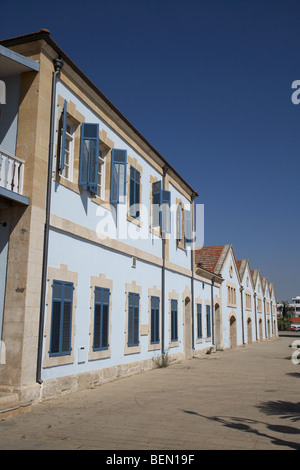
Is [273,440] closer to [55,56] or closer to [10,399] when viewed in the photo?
[10,399]

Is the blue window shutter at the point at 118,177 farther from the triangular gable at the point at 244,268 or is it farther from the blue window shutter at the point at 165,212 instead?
the triangular gable at the point at 244,268

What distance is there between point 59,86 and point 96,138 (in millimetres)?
1481

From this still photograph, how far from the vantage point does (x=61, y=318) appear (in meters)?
8.98

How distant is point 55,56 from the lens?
9312 mm

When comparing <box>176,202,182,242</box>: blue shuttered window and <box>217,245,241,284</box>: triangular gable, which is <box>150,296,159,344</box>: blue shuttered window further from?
<box>217,245,241,284</box>: triangular gable

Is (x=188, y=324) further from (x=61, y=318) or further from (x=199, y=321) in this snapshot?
(x=61, y=318)

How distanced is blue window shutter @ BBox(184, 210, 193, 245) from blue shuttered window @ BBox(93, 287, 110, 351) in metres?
8.08

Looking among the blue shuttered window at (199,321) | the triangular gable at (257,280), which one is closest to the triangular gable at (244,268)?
the triangular gable at (257,280)

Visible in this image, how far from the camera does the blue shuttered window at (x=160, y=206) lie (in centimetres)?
1504

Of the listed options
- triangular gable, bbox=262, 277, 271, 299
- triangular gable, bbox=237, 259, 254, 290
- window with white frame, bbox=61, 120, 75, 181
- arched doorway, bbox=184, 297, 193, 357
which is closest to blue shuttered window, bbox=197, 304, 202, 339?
arched doorway, bbox=184, 297, 193, 357

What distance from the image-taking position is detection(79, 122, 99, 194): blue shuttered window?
10.1 meters

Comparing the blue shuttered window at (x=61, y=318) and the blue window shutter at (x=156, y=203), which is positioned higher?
the blue window shutter at (x=156, y=203)

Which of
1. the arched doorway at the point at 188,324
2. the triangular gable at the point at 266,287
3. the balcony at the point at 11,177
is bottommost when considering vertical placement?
the arched doorway at the point at 188,324

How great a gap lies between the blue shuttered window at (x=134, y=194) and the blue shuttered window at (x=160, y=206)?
1450mm
